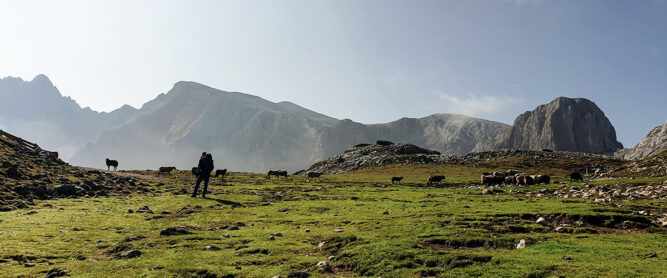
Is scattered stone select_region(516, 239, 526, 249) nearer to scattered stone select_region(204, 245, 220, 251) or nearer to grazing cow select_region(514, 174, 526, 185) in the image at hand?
scattered stone select_region(204, 245, 220, 251)

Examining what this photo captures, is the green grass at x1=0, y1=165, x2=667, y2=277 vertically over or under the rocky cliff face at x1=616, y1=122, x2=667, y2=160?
under

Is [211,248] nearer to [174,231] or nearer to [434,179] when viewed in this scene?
[174,231]

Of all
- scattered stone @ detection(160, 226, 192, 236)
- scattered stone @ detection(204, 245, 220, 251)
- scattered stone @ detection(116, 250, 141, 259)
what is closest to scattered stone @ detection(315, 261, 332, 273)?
scattered stone @ detection(204, 245, 220, 251)

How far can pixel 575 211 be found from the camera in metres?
17.0

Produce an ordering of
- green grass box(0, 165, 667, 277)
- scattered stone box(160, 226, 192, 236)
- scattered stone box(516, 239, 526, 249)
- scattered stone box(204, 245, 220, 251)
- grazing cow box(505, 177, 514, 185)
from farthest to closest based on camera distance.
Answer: grazing cow box(505, 177, 514, 185) < scattered stone box(160, 226, 192, 236) < scattered stone box(204, 245, 220, 251) < scattered stone box(516, 239, 526, 249) < green grass box(0, 165, 667, 277)

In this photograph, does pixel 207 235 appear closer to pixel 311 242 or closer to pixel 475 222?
pixel 311 242

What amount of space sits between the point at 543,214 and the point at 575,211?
1568 millimetres

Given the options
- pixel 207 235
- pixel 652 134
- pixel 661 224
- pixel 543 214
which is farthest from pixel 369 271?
pixel 652 134

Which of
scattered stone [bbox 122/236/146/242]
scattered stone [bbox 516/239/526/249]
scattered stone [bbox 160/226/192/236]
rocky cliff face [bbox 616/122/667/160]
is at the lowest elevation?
scattered stone [bbox 122/236/146/242]

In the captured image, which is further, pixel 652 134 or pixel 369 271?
pixel 652 134

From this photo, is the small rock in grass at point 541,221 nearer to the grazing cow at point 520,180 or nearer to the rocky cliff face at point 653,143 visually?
the grazing cow at point 520,180

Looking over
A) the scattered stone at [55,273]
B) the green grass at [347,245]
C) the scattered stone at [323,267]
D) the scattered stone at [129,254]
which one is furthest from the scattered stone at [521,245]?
the scattered stone at [55,273]

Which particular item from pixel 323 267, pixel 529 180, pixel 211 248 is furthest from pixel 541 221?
pixel 529 180

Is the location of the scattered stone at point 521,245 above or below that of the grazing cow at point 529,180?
below
